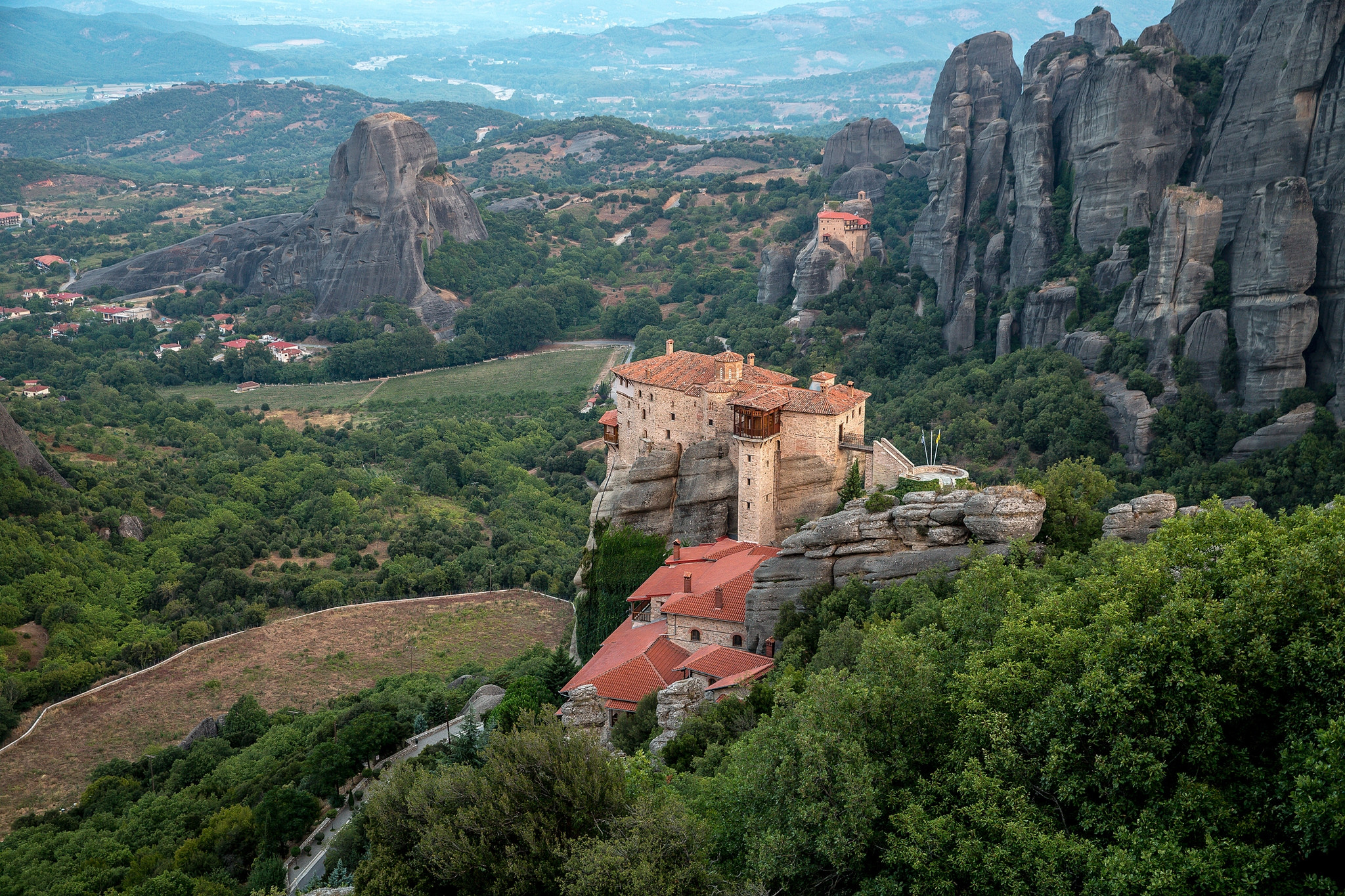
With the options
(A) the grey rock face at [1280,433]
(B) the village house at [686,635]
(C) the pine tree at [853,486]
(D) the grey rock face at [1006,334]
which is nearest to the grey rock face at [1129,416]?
(A) the grey rock face at [1280,433]

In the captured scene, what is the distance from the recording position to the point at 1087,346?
5856 cm

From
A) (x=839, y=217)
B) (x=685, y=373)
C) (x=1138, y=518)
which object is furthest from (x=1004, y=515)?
(x=839, y=217)

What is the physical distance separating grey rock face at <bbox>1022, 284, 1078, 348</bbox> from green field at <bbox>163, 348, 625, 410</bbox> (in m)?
42.3

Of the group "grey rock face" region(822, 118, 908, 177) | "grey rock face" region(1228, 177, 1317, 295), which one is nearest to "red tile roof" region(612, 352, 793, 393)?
"grey rock face" region(1228, 177, 1317, 295)

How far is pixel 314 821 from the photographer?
32688 millimetres

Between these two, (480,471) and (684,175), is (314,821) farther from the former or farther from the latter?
(684,175)

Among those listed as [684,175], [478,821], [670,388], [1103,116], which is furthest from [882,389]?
[684,175]

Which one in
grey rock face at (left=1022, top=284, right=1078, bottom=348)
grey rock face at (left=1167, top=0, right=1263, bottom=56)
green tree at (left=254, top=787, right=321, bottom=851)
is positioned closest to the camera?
green tree at (left=254, top=787, right=321, bottom=851)

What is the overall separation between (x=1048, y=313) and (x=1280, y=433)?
60.1 ft

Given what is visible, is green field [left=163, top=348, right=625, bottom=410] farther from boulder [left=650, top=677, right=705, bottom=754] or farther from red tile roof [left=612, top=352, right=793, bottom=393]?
boulder [left=650, top=677, right=705, bottom=754]

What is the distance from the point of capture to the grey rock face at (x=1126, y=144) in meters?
61.2

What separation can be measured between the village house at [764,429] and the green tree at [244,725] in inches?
691

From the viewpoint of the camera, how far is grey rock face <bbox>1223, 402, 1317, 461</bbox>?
46.4 m

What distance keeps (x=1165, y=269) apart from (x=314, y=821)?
45180mm
